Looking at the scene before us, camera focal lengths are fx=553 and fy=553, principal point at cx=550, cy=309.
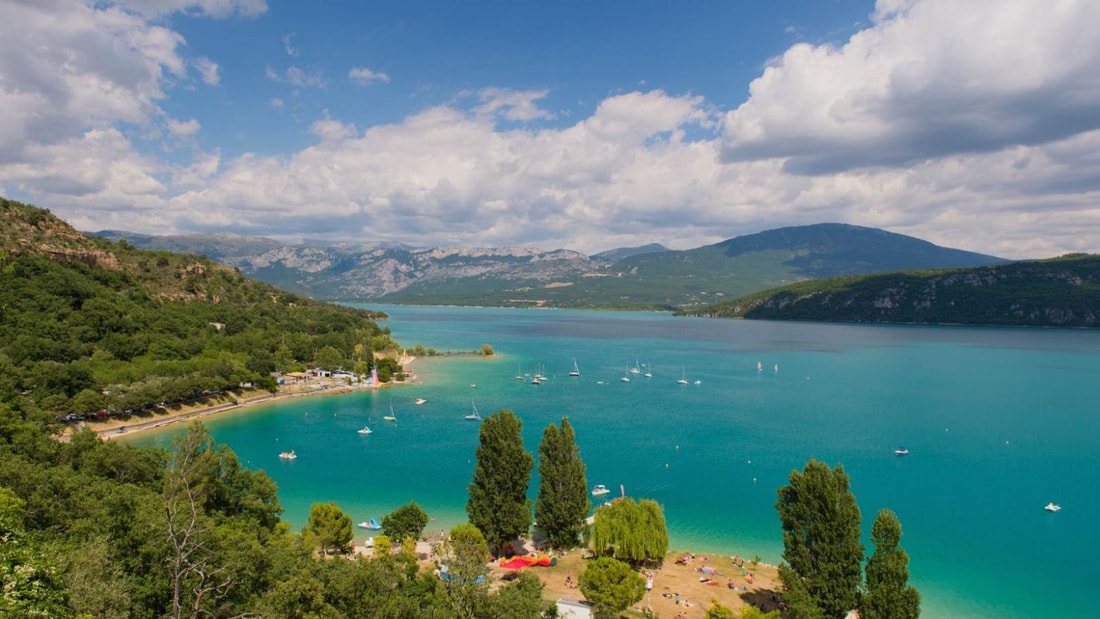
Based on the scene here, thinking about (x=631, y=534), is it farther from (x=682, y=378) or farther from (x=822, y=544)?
(x=682, y=378)

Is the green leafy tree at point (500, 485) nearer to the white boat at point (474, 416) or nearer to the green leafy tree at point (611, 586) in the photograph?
the green leafy tree at point (611, 586)

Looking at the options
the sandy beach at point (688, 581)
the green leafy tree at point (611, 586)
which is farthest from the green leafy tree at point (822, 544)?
the green leafy tree at point (611, 586)

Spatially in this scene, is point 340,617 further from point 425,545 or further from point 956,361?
point 956,361

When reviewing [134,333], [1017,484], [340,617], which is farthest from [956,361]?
[134,333]

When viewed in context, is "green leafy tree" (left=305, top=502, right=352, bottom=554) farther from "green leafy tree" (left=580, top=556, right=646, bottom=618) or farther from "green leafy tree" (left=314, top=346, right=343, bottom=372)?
"green leafy tree" (left=314, top=346, right=343, bottom=372)

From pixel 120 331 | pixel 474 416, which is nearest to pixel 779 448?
pixel 474 416
